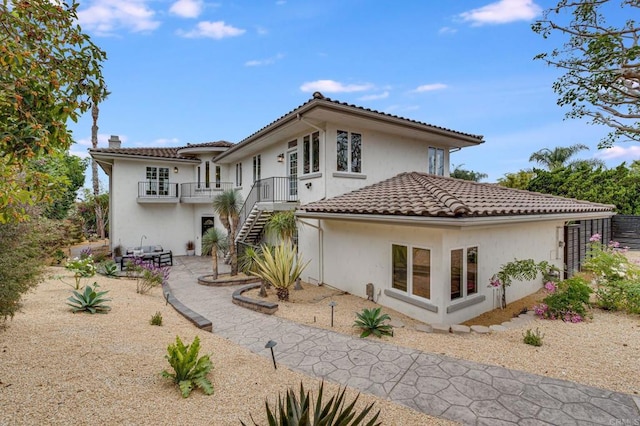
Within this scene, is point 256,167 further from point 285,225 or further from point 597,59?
point 597,59

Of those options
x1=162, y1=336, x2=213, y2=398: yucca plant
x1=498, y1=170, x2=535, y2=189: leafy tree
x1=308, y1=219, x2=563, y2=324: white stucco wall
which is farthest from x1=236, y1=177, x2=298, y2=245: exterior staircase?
x1=498, y1=170, x2=535, y2=189: leafy tree

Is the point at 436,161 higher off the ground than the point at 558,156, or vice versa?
the point at 558,156

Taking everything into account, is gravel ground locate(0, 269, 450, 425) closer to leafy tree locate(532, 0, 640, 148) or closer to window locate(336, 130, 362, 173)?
window locate(336, 130, 362, 173)

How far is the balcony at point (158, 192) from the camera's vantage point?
1925 centimetres

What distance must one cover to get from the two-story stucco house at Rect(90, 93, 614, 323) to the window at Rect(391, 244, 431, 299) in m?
0.03

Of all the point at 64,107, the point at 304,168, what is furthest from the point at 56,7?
the point at 304,168

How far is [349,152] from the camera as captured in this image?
37.7 ft

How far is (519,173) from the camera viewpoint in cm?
2756

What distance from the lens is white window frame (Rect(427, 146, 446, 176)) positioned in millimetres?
14375

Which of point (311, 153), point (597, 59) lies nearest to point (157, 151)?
point (311, 153)

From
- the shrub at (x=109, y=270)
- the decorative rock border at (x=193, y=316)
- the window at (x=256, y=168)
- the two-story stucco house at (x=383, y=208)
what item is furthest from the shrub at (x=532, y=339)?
the shrub at (x=109, y=270)

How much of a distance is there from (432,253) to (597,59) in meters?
9.26

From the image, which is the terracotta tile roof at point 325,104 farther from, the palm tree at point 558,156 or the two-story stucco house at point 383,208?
the palm tree at point 558,156

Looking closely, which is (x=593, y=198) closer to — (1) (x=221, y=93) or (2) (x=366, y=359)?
(2) (x=366, y=359)
